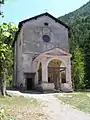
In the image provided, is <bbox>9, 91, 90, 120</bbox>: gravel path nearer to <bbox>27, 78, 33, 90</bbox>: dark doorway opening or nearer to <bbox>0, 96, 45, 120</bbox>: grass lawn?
<bbox>0, 96, 45, 120</bbox>: grass lawn

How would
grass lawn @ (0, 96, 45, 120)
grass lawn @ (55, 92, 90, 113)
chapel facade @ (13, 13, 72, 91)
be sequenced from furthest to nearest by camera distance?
chapel facade @ (13, 13, 72, 91) < grass lawn @ (55, 92, 90, 113) < grass lawn @ (0, 96, 45, 120)

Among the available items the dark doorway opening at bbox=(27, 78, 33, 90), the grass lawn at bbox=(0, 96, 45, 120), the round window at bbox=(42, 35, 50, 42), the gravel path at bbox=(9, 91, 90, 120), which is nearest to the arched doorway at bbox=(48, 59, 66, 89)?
the dark doorway opening at bbox=(27, 78, 33, 90)

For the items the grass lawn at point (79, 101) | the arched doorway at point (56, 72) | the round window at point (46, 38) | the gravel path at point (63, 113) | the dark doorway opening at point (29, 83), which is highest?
the round window at point (46, 38)

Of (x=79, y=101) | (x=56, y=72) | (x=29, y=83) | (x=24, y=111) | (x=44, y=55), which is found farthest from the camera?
(x=29, y=83)

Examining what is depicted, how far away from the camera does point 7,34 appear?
380cm

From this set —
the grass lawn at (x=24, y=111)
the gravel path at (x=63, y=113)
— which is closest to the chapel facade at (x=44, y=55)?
the grass lawn at (x=24, y=111)

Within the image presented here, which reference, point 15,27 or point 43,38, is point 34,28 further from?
point 15,27

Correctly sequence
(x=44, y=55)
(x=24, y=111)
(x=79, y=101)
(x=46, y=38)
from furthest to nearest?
(x=46, y=38)
(x=44, y=55)
(x=79, y=101)
(x=24, y=111)

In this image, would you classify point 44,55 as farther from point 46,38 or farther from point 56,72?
point 46,38

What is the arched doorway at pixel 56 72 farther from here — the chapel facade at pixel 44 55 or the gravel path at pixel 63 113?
the gravel path at pixel 63 113

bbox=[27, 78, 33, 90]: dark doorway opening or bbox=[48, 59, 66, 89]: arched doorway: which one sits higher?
bbox=[48, 59, 66, 89]: arched doorway

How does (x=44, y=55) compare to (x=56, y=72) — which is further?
(x=56, y=72)

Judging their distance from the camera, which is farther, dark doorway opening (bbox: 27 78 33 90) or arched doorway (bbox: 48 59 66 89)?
dark doorway opening (bbox: 27 78 33 90)

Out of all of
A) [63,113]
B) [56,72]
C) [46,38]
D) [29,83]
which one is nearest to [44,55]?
[56,72]
